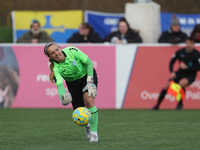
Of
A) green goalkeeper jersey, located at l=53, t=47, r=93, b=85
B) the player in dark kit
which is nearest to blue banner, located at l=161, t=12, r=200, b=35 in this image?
the player in dark kit

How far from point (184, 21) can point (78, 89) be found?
11.8m

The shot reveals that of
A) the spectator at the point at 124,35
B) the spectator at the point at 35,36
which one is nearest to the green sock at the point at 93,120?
the spectator at the point at 124,35

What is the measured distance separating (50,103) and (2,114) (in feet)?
7.35

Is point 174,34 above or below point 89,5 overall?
above

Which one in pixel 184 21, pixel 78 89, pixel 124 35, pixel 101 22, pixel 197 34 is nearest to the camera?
pixel 78 89

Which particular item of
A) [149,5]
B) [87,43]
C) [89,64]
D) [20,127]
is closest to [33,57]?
[87,43]

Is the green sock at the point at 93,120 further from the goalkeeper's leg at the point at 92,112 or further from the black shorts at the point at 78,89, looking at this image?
the black shorts at the point at 78,89

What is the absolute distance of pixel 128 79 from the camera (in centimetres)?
1446

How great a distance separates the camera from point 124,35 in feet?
49.7

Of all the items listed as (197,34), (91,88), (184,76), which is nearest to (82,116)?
(91,88)

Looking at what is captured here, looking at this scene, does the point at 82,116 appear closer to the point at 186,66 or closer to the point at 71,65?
the point at 71,65

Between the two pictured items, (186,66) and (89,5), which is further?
(89,5)

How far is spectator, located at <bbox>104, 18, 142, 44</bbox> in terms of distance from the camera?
15.0m

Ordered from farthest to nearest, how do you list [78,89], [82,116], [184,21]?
[184,21] < [78,89] < [82,116]
